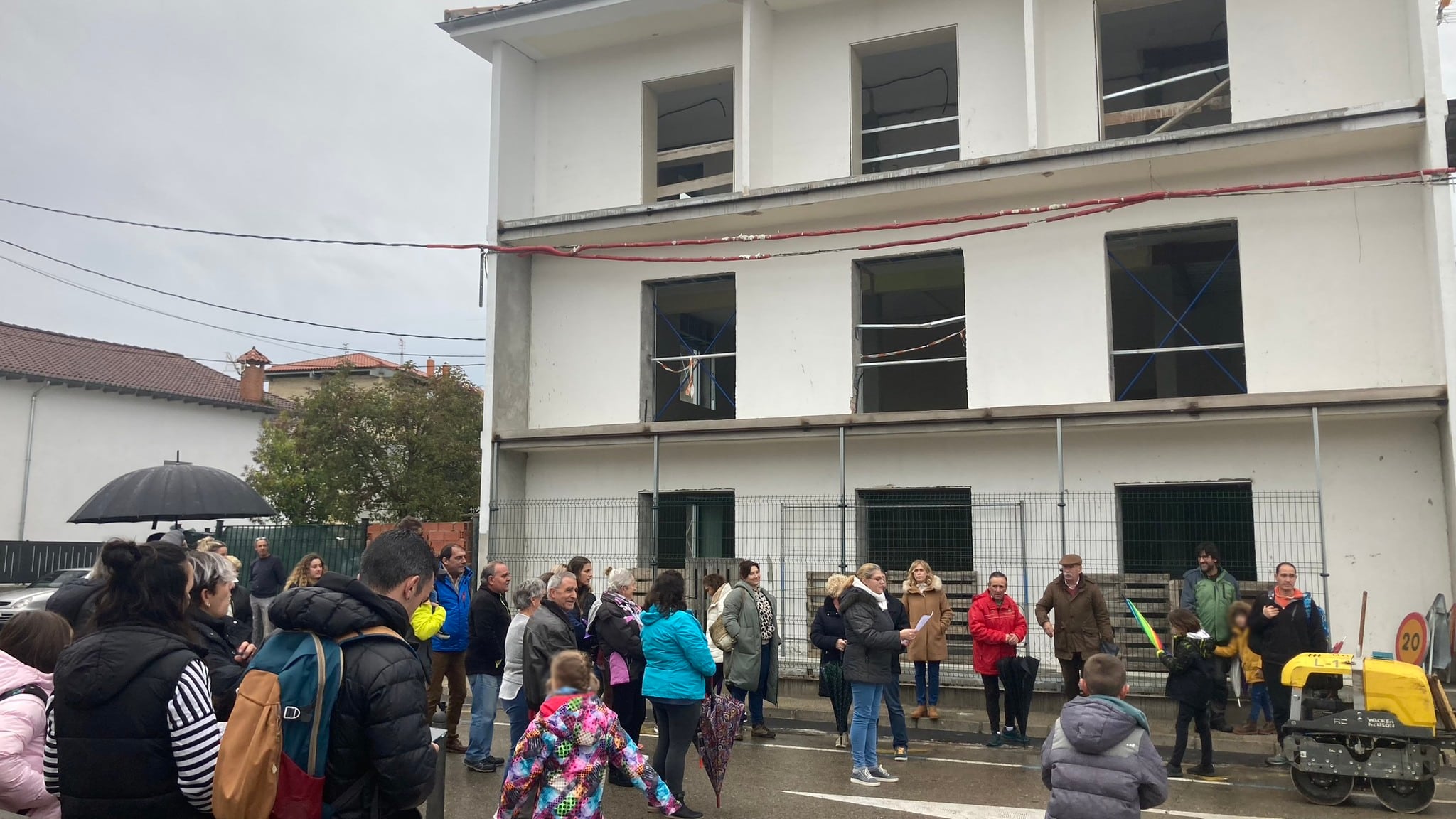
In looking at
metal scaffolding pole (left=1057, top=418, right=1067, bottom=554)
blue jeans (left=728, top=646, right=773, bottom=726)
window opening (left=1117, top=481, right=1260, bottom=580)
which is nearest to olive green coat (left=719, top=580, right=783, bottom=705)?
blue jeans (left=728, top=646, right=773, bottom=726)

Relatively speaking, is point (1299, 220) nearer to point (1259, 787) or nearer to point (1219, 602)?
point (1219, 602)

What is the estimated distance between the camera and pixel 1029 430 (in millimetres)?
14750

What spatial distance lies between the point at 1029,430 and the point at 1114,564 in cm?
206

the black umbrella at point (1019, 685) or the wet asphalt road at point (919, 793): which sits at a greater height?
the black umbrella at point (1019, 685)

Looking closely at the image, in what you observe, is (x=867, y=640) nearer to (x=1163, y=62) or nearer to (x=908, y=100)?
(x=908, y=100)

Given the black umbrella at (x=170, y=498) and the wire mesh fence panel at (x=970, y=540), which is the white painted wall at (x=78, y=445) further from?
the black umbrella at (x=170, y=498)

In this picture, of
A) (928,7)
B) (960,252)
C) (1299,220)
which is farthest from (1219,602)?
(928,7)

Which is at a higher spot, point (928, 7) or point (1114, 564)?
point (928, 7)

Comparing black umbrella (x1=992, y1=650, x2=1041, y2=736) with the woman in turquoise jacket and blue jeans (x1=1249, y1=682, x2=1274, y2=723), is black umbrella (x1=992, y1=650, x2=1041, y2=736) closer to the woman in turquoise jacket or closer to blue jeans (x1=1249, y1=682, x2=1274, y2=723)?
blue jeans (x1=1249, y1=682, x2=1274, y2=723)

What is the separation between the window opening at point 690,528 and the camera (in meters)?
17.3

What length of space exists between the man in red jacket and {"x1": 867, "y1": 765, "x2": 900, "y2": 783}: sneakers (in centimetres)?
228

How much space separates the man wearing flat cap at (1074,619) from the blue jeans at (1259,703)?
6.47ft

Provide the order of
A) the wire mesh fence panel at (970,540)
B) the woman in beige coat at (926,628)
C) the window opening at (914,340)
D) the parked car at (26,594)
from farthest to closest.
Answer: the window opening at (914,340), the parked car at (26,594), the wire mesh fence panel at (970,540), the woman in beige coat at (926,628)

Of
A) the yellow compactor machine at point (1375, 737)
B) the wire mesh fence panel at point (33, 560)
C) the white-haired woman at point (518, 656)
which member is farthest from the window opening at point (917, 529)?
the wire mesh fence panel at point (33, 560)
